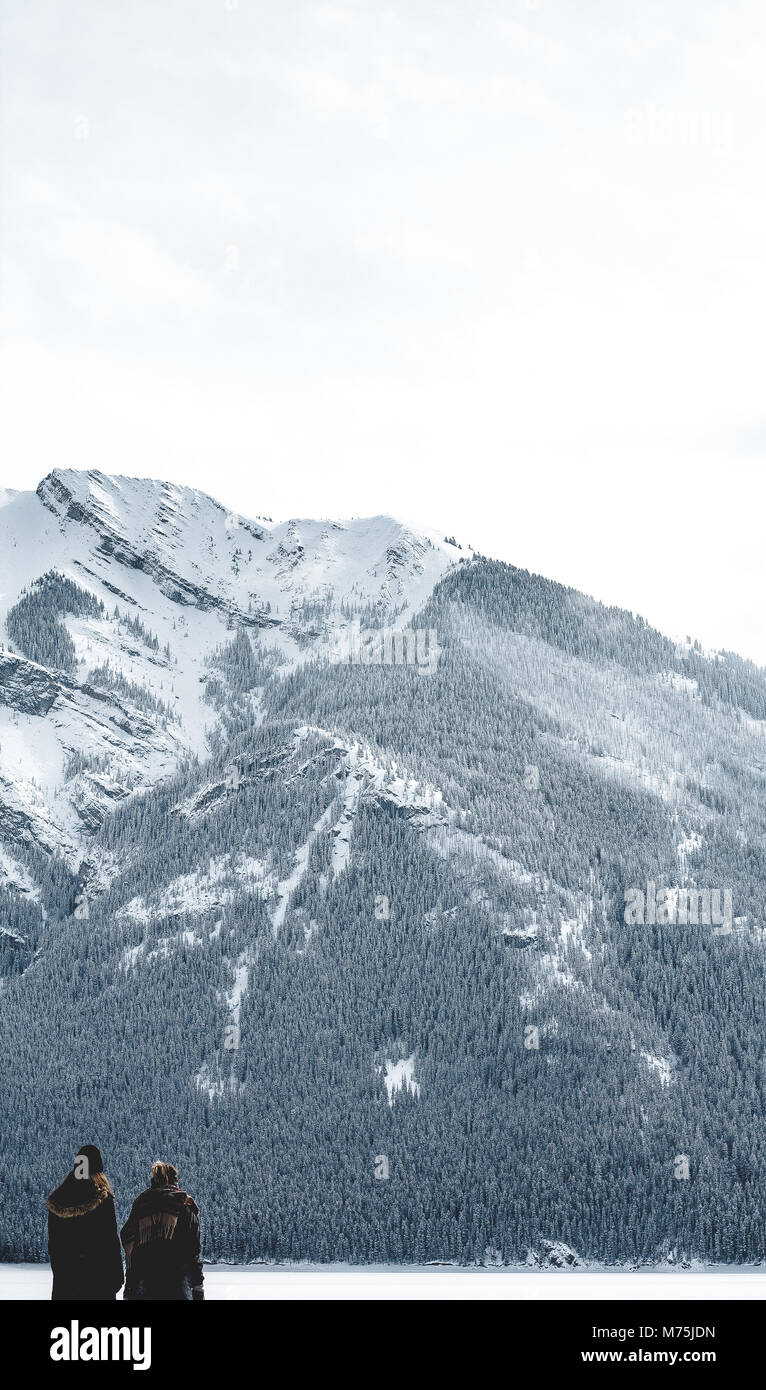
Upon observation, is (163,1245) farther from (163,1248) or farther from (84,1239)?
(84,1239)

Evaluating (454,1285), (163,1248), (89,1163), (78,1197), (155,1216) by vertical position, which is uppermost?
(89,1163)

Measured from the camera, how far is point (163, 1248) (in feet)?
96.4

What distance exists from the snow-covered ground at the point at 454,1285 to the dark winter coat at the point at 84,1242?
306 ft

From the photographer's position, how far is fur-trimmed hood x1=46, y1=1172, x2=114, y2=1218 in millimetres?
29922

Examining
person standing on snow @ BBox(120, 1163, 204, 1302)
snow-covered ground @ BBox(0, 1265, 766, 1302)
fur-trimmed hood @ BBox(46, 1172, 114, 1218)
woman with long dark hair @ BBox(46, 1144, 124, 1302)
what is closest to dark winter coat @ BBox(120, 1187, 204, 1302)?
person standing on snow @ BBox(120, 1163, 204, 1302)

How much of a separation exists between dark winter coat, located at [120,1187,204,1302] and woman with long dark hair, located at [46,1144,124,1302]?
634mm

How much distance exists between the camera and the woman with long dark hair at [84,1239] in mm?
29859

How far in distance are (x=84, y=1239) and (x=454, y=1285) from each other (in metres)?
141

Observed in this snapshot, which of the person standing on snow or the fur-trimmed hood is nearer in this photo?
the person standing on snow

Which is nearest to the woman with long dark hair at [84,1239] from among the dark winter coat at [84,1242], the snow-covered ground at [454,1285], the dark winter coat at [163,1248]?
the dark winter coat at [84,1242]

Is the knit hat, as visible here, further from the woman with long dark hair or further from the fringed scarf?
the fringed scarf

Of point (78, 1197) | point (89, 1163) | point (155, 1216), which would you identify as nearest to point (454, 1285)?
point (78, 1197)
